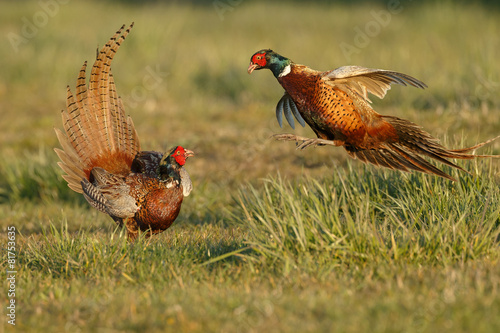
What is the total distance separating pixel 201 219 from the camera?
597cm

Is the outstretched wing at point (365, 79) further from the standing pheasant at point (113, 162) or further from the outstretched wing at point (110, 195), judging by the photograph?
the outstretched wing at point (110, 195)

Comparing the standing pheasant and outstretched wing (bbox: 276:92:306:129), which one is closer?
outstretched wing (bbox: 276:92:306:129)

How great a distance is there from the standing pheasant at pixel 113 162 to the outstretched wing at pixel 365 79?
1421mm

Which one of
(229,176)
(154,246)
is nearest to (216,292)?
(154,246)

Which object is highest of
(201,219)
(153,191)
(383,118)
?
(383,118)

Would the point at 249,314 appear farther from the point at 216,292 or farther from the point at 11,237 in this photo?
the point at 11,237

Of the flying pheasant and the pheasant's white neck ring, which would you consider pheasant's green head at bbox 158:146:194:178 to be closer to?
the flying pheasant

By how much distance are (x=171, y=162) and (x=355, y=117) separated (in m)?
1.51

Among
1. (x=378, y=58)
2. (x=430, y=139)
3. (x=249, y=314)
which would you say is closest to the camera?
(x=249, y=314)

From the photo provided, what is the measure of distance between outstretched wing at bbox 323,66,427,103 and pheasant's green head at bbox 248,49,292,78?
0.26 m

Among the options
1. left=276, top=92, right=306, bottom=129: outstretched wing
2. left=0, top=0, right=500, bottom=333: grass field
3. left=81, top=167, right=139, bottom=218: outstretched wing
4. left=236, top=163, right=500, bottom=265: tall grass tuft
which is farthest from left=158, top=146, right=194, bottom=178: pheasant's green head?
left=236, top=163, right=500, bottom=265: tall grass tuft

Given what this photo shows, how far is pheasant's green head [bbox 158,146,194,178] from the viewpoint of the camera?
4.83 metres

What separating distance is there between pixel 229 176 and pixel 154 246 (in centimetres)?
298

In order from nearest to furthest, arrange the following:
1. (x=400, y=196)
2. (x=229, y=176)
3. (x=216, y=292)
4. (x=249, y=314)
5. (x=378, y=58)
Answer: (x=249, y=314) → (x=216, y=292) → (x=400, y=196) → (x=229, y=176) → (x=378, y=58)
